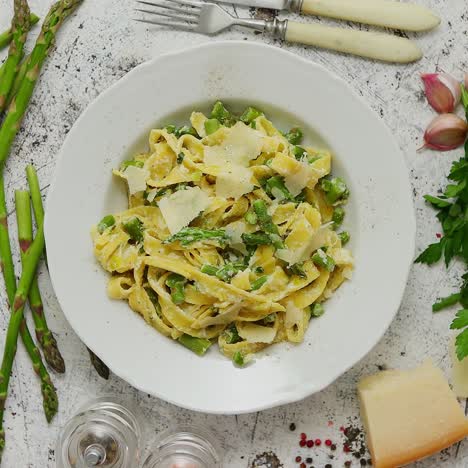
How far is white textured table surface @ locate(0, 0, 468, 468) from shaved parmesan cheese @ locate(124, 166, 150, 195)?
1.98ft

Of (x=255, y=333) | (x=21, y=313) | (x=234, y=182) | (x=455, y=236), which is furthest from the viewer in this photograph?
(x=21, y=313)

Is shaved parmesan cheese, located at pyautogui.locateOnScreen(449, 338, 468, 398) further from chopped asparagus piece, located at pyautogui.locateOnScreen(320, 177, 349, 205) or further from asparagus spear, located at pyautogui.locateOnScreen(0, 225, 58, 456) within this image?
asparagus spear, located at pyautogui.locateOnScreen(0, 225, 58, 456)

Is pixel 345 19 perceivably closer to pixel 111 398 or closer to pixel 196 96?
pixel 196 96

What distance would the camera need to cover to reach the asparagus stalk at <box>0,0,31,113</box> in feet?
13.8

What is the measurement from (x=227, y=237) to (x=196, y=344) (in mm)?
617

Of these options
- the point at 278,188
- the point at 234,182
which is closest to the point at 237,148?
the point at 234,182

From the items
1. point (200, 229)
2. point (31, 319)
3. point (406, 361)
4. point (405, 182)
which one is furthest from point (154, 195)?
point (406, 361)

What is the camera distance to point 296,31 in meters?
4.16

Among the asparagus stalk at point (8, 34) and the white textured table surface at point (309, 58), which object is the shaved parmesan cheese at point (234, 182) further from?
the asparagus stalk at point (8, 34)

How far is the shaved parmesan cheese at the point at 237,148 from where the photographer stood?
154 inches

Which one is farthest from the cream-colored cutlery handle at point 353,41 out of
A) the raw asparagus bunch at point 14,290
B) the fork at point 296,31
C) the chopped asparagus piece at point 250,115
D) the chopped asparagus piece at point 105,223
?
the raw asparagus bunch at point 14,290

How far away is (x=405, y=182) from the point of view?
153 inches

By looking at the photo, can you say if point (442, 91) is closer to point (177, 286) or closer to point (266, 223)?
point (266, 223)

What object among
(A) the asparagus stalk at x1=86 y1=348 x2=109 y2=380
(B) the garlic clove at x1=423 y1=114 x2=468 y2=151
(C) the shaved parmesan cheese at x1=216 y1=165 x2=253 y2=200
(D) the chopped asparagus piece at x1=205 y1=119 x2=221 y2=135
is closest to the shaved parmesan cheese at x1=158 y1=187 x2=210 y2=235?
(C) the shaved parmesan cheese at x1=216 y1=165 x2=253 y2=200
